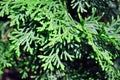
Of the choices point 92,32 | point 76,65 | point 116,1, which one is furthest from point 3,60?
point 116,1

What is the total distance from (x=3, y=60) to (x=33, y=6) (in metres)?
Result: 0.80

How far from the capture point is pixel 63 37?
2.35m

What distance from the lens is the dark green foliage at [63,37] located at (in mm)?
2398

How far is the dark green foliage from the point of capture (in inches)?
94.4

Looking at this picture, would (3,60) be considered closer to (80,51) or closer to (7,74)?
(80,51)

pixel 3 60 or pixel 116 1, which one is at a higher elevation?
pixel 116 1

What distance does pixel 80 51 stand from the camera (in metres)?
2.75

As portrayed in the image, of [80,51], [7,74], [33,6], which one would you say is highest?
[33,6]

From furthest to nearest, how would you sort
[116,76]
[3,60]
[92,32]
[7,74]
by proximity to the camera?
[7,74], [3,60], [116,76], [92,32]

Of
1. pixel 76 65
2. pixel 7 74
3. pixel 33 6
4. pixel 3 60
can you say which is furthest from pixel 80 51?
pixel 7 74

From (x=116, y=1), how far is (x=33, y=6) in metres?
1.08

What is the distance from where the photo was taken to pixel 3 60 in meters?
2.99

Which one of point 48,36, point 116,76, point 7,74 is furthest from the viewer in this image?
point 7,74

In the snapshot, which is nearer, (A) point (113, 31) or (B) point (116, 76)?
(A) point (113, 31)
